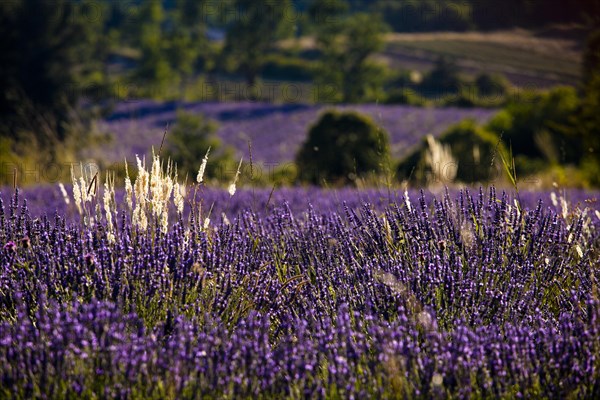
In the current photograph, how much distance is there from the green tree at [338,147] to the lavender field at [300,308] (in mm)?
7739

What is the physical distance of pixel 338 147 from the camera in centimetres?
1252

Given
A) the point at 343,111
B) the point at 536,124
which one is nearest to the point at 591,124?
the point at 343,111

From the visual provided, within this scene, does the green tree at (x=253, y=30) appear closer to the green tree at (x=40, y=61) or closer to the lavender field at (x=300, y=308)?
the green tree at (x=40, y=61)

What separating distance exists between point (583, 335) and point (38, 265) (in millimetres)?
2365

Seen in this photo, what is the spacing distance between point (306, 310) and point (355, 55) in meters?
37.9

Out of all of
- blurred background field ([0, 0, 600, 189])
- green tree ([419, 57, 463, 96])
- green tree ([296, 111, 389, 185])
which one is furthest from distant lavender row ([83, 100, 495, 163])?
green tree ([419, 57, 463, 96])

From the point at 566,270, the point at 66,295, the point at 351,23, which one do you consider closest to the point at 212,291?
the point at 66,295

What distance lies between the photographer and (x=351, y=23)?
3972 cm

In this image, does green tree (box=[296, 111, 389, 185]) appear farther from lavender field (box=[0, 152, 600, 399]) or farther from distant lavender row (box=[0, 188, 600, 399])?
distant lavender row (box=[0, 188, 600, 399])

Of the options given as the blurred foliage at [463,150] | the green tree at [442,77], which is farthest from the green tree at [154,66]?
the blurred foliage at [463,150]

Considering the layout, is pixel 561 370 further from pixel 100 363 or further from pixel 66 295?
pixel 66 295

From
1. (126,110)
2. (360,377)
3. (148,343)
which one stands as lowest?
(126,110)

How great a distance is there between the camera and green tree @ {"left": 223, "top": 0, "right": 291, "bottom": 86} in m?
45.8

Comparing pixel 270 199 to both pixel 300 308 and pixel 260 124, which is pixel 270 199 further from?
pixel 260 124
